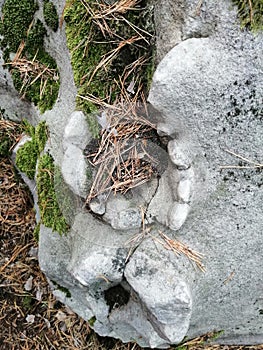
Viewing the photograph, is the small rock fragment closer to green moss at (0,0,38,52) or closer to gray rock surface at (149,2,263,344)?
gray rock surface at (149,2,263,344)

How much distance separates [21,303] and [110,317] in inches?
19.1

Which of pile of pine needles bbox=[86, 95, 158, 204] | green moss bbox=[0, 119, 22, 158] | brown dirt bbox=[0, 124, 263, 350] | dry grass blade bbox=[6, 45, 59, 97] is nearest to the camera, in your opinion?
pile of pine needles bbox=[86, 95, 158, 204]

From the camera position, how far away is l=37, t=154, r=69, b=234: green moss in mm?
1593

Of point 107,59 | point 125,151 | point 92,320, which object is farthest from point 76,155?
point 92,320

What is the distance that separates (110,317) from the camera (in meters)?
1.68

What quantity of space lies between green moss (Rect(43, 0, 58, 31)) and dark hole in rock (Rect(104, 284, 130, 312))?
0.78 m

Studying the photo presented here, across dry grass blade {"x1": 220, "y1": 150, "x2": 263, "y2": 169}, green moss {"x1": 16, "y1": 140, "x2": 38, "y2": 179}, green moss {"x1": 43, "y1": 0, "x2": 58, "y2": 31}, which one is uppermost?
green moss {"x1": 43, "y1": 0, "x2": 58, "y2": 31}

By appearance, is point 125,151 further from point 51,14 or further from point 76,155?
point 51,14

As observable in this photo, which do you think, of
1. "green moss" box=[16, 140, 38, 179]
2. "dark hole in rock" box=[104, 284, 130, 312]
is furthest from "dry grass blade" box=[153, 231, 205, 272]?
"green moss" box=[16, 140, 38, 179]

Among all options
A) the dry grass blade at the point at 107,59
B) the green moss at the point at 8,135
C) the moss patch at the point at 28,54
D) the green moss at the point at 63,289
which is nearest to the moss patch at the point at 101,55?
the dry grass blade at the point at 107,59

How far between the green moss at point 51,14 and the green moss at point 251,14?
1.94ft

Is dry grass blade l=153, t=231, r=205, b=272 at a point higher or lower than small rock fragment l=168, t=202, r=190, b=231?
lower

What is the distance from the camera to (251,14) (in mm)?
1119

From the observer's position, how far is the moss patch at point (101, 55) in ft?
4.60
